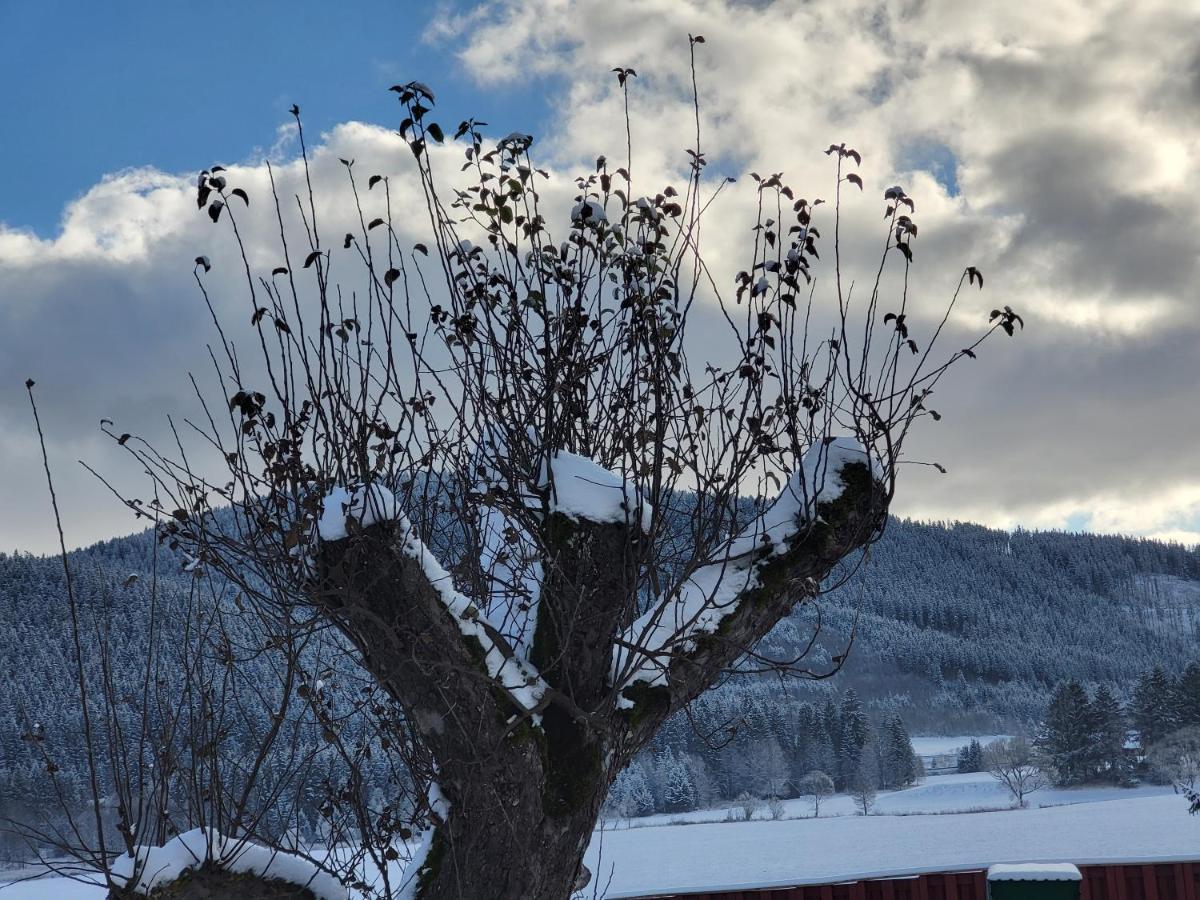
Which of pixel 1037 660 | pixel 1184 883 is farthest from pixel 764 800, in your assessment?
pixel 1184 883

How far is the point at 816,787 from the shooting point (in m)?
89.7

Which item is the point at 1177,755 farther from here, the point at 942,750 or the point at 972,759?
the point at 942,750

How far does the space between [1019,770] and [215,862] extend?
89742 millimetres

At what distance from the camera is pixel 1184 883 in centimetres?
1186

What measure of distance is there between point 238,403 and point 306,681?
1.37 m

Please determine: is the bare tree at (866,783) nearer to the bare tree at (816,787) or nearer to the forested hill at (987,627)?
the bare tree at (816,787)

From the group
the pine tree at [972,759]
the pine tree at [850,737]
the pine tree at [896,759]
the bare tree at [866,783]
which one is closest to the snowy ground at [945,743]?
the pine tree at [972,759]

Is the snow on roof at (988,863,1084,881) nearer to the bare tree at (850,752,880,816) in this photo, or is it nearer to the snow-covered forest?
the snow-covered forest

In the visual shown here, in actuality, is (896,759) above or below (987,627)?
below

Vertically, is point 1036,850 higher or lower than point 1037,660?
lower

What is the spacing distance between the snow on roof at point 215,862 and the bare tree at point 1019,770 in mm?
87330

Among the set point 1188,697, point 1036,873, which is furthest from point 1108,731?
point 1036,873

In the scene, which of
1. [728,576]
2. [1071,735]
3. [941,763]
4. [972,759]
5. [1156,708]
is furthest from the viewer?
[941,763]

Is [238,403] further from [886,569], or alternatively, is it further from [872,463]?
[886,569]
